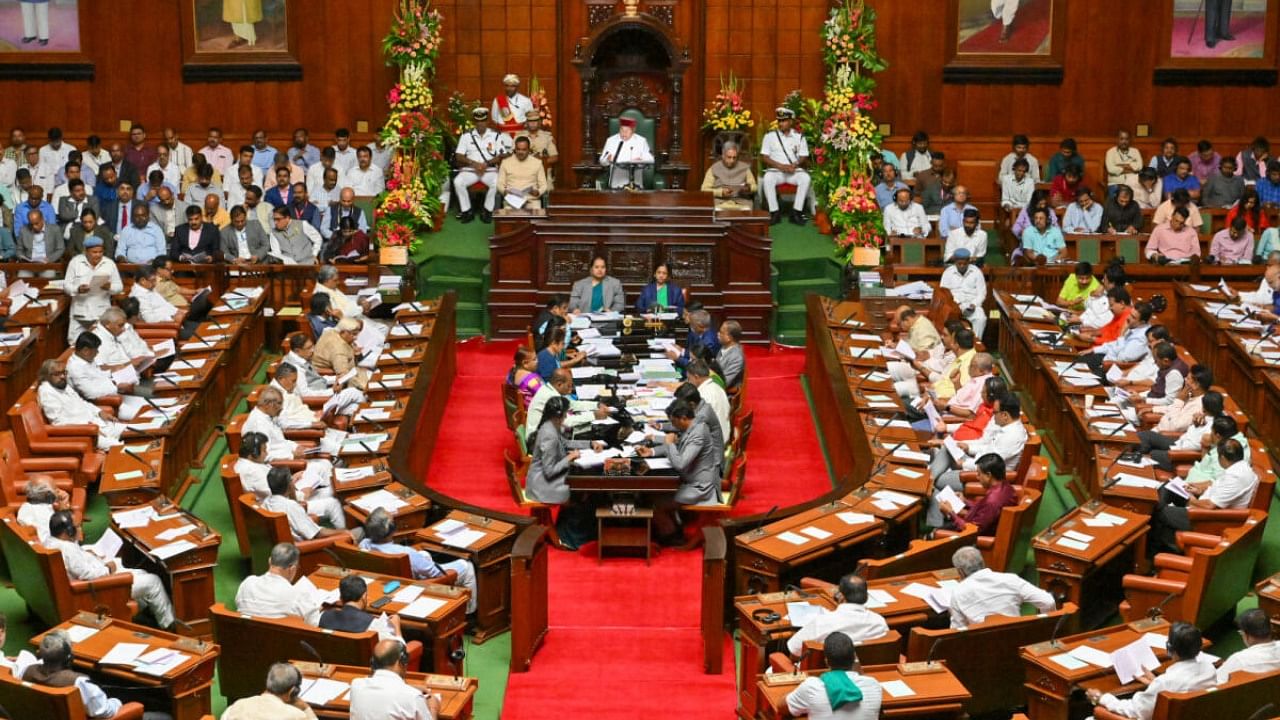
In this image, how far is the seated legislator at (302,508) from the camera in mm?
11211

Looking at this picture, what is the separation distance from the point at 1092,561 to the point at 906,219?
812cm

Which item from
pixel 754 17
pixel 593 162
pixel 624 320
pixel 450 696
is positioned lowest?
pixel 450 696

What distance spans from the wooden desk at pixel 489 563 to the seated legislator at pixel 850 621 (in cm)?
250

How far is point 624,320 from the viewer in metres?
15.8

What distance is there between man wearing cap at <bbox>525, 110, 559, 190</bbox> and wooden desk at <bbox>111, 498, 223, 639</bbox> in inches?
361

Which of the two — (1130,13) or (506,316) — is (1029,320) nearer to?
(506,316)

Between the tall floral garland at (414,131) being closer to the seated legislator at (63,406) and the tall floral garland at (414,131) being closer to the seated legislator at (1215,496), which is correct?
the seated legislator at (63,406)

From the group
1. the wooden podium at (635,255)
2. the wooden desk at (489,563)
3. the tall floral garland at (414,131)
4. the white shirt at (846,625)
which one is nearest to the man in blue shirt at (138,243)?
the tall floral garland at (414,131)

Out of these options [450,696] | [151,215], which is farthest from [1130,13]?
[450,696]

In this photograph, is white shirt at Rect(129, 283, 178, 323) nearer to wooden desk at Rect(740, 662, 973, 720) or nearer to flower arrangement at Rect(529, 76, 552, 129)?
flower arrangement at Rect(529, 76, 552, 129)

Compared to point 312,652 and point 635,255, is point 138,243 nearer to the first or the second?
point 635,255

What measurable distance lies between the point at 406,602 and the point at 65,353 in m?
6.49

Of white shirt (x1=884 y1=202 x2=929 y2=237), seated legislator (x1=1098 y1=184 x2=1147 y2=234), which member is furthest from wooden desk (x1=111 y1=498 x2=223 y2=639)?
seated legislator (x1=1098 y1=184 x2=1147 y2=234)

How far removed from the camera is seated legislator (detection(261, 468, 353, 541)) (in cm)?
1121
